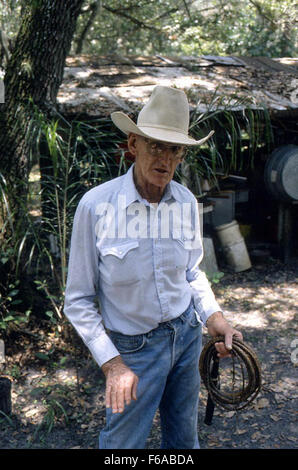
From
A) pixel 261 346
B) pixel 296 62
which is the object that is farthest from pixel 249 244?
pixel 296 62

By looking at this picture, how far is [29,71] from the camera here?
13.8 feet

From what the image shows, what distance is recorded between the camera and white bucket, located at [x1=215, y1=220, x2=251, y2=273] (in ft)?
23.5

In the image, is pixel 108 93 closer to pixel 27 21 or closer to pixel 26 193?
pixel 27 21

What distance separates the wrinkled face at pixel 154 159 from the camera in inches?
74.6

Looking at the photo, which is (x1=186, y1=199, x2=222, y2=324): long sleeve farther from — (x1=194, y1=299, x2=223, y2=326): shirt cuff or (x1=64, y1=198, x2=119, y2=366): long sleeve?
(x1=64, y1=198, x2=119, y2=366): long sleeve

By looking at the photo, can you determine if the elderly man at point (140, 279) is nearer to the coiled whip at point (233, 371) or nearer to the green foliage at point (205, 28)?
the coiled whip at point (233, 371)

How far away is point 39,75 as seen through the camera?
168 inches

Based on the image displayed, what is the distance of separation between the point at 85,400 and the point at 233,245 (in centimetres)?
395

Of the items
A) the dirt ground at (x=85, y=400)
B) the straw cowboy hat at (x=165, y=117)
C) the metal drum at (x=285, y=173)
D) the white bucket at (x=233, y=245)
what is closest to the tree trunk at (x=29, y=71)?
the dirt ground at (x=85, y=400)

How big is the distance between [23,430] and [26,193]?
6.85 feet

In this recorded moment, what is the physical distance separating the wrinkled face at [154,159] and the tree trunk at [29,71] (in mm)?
2535

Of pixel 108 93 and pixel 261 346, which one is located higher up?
pixel 108 93
